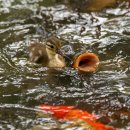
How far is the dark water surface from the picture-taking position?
4.41 meters

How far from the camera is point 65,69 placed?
5.53m

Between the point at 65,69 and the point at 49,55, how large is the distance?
345 mm

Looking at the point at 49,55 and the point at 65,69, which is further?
the point at 49,55

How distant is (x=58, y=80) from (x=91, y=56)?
0.55 metres

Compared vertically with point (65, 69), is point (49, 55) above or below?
above

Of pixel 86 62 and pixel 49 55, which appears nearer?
pixel 86 62

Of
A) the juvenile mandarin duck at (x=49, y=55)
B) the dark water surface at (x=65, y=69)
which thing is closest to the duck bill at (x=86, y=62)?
the dark water surface at (x=65, y=69)

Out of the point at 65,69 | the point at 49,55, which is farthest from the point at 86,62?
A: the point at 49,55

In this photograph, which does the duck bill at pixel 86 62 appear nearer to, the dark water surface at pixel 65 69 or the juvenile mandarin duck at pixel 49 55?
the dark water surface at pixel 65 69

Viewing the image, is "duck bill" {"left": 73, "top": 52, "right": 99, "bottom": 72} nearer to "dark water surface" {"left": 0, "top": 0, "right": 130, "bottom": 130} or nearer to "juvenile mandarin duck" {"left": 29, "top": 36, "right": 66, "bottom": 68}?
"dark water surface" {"left": 0, "top": 0, "right": 130, "bottom": 130}

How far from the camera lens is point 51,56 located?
5.73 m

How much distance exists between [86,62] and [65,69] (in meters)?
0.26

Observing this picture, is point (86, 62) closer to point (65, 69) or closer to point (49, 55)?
point (65, 69)

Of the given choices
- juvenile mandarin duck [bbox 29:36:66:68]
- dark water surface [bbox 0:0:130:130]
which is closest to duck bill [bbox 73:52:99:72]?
dark water surface [bbox 0:0:130:130]
